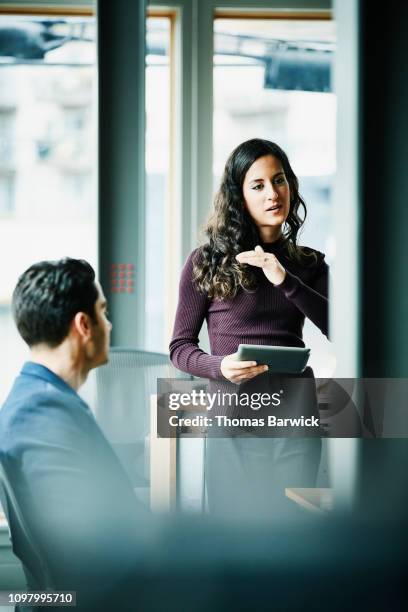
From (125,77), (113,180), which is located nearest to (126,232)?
(113,180)

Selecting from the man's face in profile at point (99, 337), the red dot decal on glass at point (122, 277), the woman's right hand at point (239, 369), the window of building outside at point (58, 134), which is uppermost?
the window of building outside at point (58, 134)

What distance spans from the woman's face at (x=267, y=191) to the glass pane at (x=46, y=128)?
1.20 metres

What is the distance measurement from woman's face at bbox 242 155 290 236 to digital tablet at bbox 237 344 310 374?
0.92 feet

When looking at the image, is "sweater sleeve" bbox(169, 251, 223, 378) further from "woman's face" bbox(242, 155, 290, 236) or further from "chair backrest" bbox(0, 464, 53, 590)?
"chair backrest" bbox(0, 464, 53, 590)

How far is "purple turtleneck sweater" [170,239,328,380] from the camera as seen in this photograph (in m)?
1.29

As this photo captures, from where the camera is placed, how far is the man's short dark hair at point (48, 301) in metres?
0.94

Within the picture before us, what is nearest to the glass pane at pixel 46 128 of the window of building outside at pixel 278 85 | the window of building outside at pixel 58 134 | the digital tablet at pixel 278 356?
the window of building outside at pixel 58 134

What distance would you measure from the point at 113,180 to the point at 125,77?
0.34 metres

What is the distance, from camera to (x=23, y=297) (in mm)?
942

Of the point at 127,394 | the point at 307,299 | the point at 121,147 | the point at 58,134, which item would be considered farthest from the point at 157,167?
the point at 307,299

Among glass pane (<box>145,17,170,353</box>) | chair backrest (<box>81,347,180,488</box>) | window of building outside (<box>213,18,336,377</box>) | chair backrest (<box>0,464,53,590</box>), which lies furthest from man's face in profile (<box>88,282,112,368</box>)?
window of building outside (<box>213,18,336,377</box>)

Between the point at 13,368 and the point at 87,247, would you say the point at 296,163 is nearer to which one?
the point at 87,247

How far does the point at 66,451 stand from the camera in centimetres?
86

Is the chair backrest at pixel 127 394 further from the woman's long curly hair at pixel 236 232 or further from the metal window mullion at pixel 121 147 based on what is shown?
the metal window mullion at pixel 121 147
